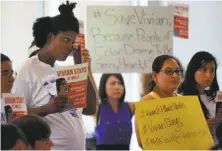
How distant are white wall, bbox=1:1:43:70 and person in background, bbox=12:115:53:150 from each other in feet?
5.69

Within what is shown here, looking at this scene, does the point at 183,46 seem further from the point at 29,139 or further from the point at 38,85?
the point at 29,139

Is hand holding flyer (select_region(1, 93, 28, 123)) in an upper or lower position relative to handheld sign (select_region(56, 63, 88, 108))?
lower

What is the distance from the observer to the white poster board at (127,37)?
120 inches

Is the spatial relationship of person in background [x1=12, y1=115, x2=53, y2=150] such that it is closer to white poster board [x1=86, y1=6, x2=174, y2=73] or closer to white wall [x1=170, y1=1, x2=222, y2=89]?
white poster board [x1=86, y1=6, x2=174, y2=73]

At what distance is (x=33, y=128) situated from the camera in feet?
5.87

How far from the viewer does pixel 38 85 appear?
215cm

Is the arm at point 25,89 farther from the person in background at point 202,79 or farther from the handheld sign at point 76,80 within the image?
the person in background at point 202,79

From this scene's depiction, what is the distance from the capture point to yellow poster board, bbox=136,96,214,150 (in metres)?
2.04

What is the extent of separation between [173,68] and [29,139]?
89cm

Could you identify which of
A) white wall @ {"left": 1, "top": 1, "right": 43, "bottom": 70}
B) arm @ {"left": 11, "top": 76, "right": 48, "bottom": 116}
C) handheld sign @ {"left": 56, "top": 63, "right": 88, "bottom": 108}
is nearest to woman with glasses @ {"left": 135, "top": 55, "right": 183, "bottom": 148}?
handheld sign @ {"left": 56, "top": 63, "right": 88, "bottom": 108}

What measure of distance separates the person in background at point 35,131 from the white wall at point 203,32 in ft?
8.07

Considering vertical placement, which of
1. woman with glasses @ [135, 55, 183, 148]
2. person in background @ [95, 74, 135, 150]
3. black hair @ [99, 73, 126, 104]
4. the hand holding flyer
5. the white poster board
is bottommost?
person in background @ [95, 74, 135, 150]

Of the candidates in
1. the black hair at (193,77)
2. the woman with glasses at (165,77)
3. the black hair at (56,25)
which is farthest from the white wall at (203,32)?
the black hair at (56,25)

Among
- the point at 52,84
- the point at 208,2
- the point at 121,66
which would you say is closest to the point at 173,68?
the point at 52,84
